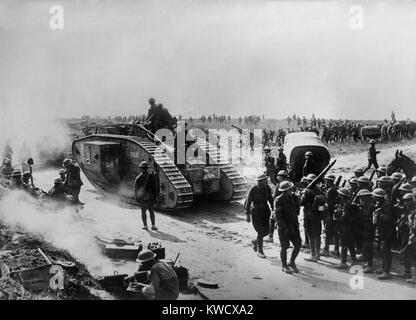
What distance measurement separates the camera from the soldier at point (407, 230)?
24.7 feet

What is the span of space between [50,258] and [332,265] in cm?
493

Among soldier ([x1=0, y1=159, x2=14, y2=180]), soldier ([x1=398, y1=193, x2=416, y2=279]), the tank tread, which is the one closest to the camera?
soldier ([x1=398, y1=193, x2=416, y2=279])

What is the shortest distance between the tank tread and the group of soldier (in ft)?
12.6

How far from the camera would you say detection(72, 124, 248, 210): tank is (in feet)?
40.9

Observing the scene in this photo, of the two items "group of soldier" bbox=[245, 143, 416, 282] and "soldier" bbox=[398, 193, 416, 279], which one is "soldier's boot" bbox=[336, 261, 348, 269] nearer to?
"group of soldier" bbox=[245, 143, 416, 282]

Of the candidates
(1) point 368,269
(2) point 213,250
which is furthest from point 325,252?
(2) point 213,250

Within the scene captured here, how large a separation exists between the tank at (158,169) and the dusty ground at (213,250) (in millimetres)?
511

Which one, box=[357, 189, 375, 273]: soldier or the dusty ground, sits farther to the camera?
box=[357, 189, 375, 273]: soldier

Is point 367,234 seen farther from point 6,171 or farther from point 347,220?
point 6,171

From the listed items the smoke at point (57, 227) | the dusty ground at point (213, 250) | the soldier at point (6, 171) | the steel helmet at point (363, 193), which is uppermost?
the steel helmet at point (363, 193)

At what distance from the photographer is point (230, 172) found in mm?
13602

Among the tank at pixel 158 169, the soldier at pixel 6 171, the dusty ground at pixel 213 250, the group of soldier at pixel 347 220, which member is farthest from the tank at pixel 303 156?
the soldier at pixel 6 171

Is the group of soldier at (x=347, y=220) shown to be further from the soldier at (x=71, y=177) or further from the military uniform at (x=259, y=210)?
the soldier at (x=71, y=177)

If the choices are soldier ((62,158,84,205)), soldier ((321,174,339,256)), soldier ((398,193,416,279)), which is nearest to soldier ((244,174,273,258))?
soldier ((321,174,339,256))
